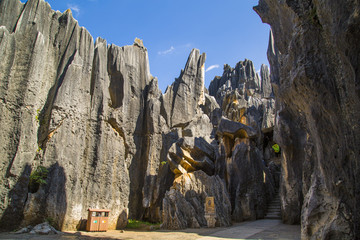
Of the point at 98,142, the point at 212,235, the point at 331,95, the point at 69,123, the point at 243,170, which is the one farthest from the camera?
the point at 243,170

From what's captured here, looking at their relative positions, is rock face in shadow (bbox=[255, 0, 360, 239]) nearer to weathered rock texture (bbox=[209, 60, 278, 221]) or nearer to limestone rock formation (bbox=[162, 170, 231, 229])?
limestone rock formation (bbox=[162, 170, 231, 229])

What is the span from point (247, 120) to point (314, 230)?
2992 centimetres

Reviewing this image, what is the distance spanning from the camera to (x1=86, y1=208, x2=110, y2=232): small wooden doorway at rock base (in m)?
15.0

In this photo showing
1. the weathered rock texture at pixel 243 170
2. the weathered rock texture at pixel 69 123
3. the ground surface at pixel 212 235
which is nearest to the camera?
the ground surface at pixel 212 235

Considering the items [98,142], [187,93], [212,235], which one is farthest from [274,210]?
[98,142]

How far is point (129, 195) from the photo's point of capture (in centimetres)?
1989

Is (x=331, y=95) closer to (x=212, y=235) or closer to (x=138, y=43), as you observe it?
(x=212, y=235)

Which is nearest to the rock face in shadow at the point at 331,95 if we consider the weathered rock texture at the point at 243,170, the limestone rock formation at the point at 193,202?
the limestone rock formation at the point at 193,202

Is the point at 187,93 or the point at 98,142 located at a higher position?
the point at 187,93

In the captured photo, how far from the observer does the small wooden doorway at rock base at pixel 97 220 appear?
15031 mm

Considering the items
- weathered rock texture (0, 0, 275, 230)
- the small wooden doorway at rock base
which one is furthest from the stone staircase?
the small wooden doorway at rock base

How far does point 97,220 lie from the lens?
15.4 meters

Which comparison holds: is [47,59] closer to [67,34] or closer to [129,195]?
[67,34]

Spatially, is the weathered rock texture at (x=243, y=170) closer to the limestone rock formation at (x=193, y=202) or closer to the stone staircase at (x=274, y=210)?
the stone staircase at (x=274, y=210)
